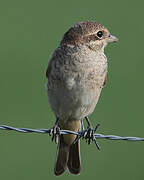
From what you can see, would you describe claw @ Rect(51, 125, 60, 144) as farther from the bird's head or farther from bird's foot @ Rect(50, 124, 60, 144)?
the bird's head

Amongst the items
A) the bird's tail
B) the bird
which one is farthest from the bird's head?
the bird's tail

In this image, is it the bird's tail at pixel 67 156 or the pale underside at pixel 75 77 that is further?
the bird's tail at pixel 67 156

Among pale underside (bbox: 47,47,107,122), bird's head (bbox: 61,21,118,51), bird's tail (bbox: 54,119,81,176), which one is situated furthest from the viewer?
bird's tail (bbox: 54,119,81,176)

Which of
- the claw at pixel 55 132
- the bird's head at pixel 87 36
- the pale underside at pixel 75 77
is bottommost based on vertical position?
the claw at pixel 55 132

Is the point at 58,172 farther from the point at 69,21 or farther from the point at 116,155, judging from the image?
the point at 69,21

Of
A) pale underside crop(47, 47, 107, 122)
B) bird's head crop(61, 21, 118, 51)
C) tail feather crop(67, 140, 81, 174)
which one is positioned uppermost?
bird's head crop(61, 21, 118, 51)

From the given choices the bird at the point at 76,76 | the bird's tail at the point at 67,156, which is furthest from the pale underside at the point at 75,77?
the bird's tail at the point at 67,156

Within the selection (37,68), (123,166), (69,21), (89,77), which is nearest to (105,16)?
(69,21)

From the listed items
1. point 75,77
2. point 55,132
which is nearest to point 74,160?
point 55,132

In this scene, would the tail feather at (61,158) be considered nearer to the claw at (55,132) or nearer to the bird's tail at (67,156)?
the bird's tail at (67,156)
